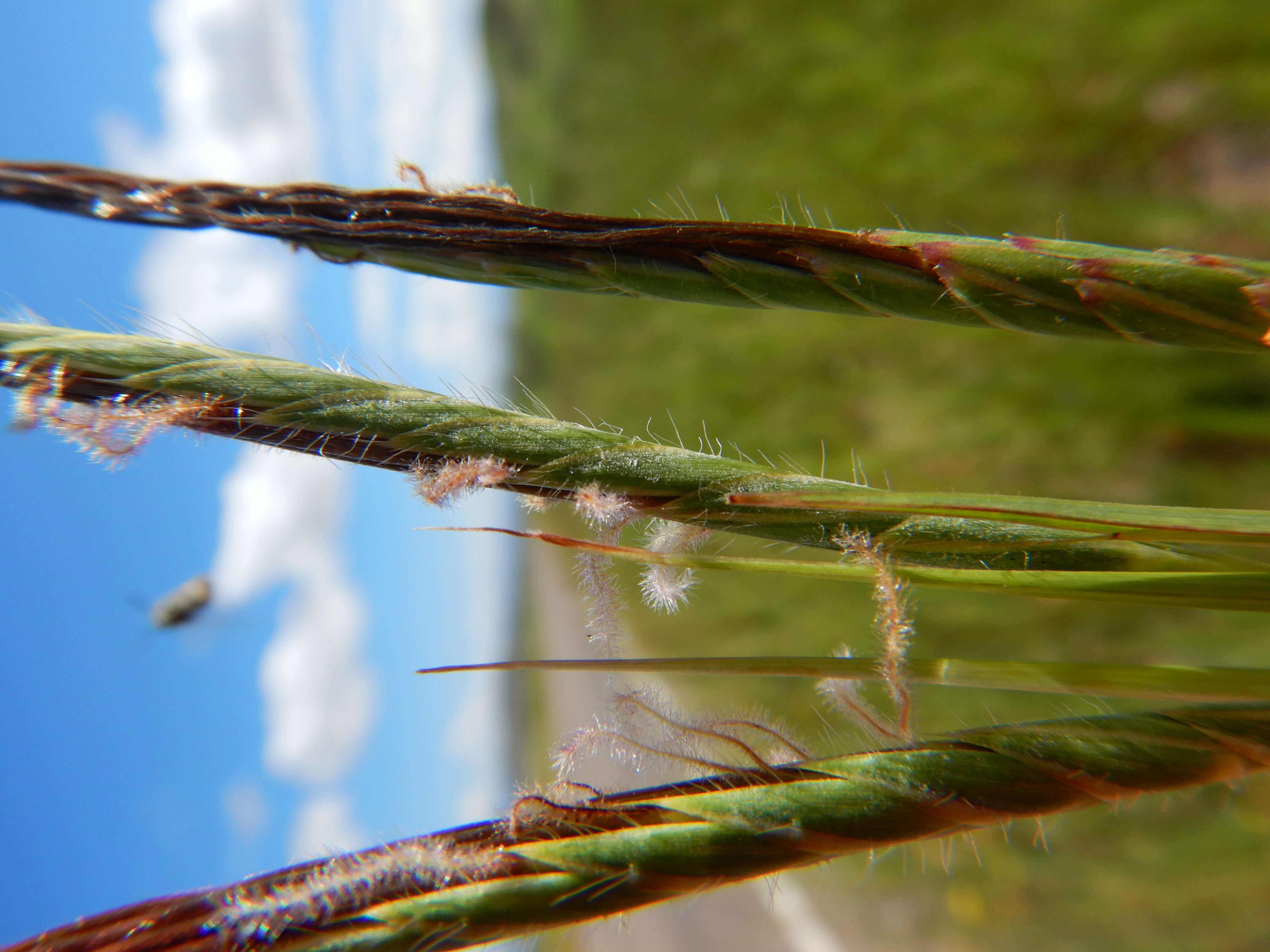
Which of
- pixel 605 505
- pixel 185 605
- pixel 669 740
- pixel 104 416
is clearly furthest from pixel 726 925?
pixel 104 416

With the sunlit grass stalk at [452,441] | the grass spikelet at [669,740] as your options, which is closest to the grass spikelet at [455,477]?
the sunlit grass stalk at [452,441]

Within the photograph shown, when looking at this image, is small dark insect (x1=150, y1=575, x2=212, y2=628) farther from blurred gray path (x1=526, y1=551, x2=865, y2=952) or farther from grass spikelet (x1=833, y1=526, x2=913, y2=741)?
grass spikelet (x1=833, y1=526, x2=913, y2=741)

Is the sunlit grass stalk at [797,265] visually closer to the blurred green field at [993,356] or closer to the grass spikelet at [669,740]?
the grass spikelet at [669,740]

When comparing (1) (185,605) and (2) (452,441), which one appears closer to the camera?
(2) (452,441)

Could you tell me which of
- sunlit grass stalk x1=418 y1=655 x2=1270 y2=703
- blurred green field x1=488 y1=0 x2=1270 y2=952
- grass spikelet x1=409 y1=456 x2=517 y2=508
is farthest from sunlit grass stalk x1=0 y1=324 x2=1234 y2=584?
blurred green field x1=488 y1=0 x2=1270 y2=952

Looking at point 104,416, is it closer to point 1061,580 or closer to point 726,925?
point 1061,580

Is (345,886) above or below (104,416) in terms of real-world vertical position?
below
